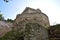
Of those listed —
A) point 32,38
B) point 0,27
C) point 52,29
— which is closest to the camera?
point 32,38

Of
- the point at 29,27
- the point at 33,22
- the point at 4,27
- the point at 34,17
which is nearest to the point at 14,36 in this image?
the point at 29,27

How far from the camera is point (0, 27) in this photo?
1238cm

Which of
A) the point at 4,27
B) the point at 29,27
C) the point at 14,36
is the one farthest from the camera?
the point at 4,27

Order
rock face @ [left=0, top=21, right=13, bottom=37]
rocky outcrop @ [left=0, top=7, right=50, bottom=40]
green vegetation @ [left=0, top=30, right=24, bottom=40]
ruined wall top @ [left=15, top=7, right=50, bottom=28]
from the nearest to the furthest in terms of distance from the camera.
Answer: rocky outcrop @ [left=0, top=7, right=50, bottom=40] < green vegetation @ [left=0, top=30, right=24, bottom=40] < ruined wall top @ [left=15, top=7, right=50, bottom=28] < rock face @ [left=0, top=21, right=13, bottom=37]

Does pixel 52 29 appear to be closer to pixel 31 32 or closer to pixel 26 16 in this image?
pixel 31 32

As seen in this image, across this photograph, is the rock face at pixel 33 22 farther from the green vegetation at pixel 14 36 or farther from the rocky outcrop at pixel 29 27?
the green vegetation at pixel 14 36

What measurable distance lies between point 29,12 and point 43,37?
4.56 metres

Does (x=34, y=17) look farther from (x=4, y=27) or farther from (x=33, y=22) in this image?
(x=4, y=27)

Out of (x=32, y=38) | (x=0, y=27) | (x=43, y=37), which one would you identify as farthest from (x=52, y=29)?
(x=0, y=27)

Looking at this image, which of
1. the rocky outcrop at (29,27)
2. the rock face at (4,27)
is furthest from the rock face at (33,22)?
the rock face at (4,27)

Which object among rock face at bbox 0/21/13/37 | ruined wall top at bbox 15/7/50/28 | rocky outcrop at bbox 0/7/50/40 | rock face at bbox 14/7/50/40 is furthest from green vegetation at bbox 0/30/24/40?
rock face at bbox 0/21/13/37

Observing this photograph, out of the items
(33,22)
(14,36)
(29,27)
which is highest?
(33,22)

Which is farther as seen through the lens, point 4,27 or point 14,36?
point 4,27

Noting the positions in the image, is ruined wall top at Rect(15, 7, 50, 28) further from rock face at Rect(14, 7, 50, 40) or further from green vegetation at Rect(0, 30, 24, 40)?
green vegetation at Rect(0, 30, 24, 40)
